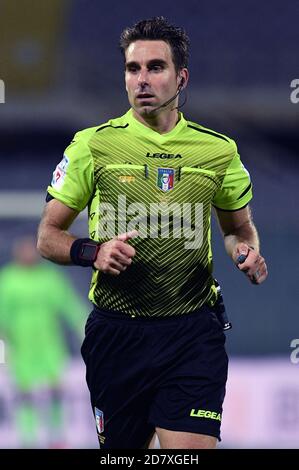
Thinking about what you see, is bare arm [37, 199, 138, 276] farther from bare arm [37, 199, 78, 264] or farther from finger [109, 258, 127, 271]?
finger [109, 258, 127, 271]

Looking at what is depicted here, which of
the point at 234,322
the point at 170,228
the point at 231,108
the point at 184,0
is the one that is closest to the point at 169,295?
the point at 170,228

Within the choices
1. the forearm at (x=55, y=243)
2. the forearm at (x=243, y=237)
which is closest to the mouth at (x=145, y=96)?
the forearm at (x=55, y=243)

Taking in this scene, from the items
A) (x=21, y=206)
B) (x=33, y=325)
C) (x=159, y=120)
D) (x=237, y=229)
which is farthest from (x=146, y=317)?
(x=21, y=206)

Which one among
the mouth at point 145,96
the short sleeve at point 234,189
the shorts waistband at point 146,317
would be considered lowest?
the shorts waistband at point 146,317

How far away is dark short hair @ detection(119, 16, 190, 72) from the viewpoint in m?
4.65

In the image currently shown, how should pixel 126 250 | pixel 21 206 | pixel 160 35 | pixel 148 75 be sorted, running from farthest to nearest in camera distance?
pixel 21 206
pixel 160 35
pixel 148 75
pixel 126 250

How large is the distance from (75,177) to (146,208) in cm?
32

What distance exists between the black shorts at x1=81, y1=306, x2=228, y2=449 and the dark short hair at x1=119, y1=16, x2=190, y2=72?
1.10m

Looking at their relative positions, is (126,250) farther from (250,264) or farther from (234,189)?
(234,189)

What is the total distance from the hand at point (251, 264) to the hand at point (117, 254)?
0.49 m

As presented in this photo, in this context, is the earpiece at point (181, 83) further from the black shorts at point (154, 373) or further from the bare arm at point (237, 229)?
the black shorts at point (154, 373)

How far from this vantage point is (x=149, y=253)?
4539 mm

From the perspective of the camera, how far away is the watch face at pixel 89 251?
4.32 m

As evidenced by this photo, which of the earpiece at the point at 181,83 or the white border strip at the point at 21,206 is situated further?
the white border strip at the point at 21,206
